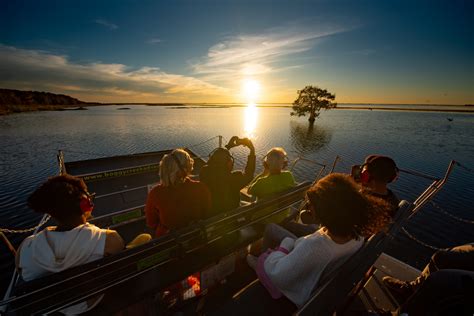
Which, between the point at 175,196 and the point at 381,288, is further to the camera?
the point at 381,288

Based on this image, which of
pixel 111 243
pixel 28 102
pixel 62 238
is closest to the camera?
pixel 62 238

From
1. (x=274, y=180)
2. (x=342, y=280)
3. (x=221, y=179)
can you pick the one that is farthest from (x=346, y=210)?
(x=221, y=179)

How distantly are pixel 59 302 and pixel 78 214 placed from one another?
2.25 feet

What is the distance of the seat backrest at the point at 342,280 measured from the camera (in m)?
1.49

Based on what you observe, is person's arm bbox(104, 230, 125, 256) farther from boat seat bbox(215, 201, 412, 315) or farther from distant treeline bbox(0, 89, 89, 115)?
distant treeline bbox(0, 89, 89, 115)

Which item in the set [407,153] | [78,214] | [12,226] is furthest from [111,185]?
[407,153]

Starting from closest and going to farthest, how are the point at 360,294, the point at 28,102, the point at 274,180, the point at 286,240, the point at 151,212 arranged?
the point at 286,240
the point at 151,212
the point at 360,294
the point at 274,180
the point at 28,102

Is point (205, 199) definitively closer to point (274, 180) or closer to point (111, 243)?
point (111, 243)

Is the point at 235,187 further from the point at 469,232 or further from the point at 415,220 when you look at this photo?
the point at 469,232

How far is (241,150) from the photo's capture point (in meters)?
23.3

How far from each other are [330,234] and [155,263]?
1.76 m

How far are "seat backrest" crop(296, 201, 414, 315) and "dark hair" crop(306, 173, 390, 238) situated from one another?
215mm

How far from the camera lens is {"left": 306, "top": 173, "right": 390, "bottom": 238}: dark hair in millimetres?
1762

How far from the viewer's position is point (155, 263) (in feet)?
6.81
